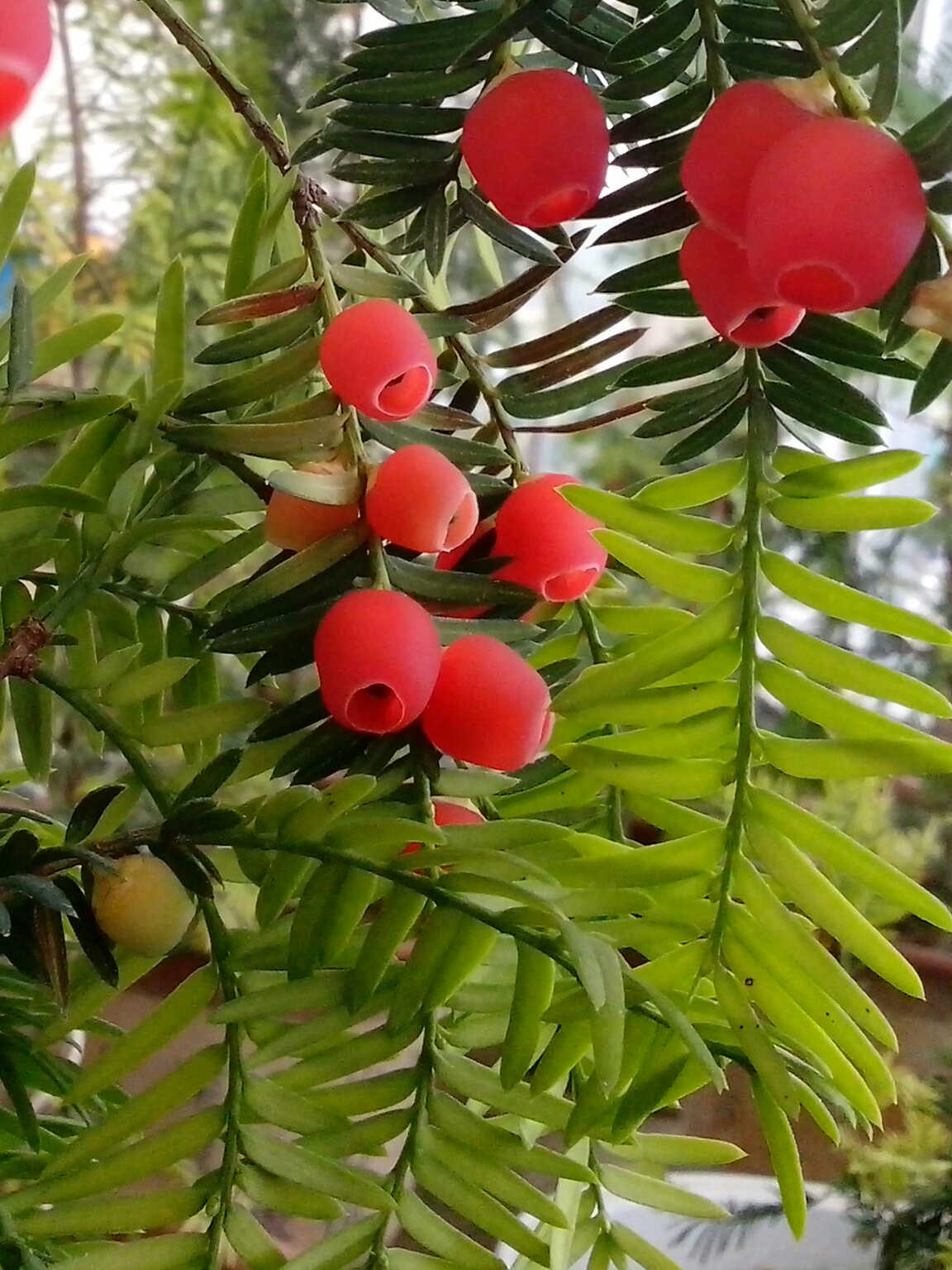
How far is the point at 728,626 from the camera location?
0.27 m

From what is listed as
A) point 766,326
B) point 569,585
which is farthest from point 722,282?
point 569,585

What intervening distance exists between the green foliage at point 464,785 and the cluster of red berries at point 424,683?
0.01 m

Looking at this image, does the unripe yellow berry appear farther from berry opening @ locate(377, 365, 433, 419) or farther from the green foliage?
berry opening @ locate(377, 365, 433, 419)

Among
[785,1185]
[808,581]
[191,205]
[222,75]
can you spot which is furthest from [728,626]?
[191,205]

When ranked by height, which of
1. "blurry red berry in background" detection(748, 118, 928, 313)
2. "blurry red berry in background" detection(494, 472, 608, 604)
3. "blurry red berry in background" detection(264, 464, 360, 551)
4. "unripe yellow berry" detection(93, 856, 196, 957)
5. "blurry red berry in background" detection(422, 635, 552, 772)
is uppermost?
"blurry red berry in background" detection(748, 118, 928, 313)

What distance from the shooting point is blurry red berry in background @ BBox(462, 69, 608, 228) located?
23 centimetres

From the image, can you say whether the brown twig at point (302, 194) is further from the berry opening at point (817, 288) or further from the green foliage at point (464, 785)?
the berry opening at point (817, 288)

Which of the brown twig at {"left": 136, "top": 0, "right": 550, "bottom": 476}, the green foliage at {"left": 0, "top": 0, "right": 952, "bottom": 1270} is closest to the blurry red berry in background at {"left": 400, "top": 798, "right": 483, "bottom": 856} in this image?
the green foliage at {"left": 0, "top": 0, "right": 952, "bottom": 1270}

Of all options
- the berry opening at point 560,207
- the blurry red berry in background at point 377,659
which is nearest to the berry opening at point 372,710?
the blurry red berry in background at point 377,659

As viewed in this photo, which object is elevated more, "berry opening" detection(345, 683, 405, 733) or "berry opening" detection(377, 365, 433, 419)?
"berry opening" detection(377, 365, 433, 419)

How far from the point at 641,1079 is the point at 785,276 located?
19 centimetres

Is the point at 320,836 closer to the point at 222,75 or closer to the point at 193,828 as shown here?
the point at 193,828

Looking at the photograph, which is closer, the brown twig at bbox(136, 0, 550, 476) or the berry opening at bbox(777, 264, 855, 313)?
the berry opening at bbox(777, 264, 855, 313)

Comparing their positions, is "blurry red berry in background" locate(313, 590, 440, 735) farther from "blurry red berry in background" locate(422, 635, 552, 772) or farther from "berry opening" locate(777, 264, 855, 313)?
"berry opening" locate(777, 264, 855, 313)
